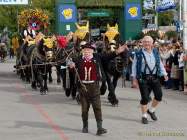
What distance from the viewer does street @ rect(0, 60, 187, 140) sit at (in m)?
11.1

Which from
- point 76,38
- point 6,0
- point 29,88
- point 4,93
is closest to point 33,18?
point 6,0

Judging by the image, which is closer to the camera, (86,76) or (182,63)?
(86,76)

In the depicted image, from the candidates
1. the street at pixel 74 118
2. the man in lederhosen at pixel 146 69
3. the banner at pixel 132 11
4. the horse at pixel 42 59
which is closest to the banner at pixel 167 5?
the banner at pixel 132 11

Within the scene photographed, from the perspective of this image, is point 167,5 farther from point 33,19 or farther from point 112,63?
point 112,63

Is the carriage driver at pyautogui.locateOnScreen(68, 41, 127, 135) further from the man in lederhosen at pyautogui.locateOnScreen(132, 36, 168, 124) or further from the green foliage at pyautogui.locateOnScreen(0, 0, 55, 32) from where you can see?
the green foliage at pyautogui.locateOnScreen(0, 0, 55, 32)

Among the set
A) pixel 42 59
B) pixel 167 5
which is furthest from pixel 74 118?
pixel 167 5

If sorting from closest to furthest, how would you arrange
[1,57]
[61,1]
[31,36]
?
[31,36], [61,1], [1,57]

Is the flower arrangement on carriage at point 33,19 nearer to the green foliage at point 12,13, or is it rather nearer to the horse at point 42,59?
the horse at point 42,59

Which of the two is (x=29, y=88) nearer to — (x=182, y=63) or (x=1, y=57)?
(x=182, y=63)

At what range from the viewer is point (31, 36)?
2359cm

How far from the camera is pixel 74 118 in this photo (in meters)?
13.2

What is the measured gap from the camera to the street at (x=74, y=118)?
11117mm

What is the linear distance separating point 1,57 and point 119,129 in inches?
1216

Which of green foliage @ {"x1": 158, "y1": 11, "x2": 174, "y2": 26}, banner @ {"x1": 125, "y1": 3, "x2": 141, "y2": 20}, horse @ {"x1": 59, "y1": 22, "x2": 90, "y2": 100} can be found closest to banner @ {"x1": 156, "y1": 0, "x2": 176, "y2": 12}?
banner @ {"x1": 125, "y1": 3, "x2": 141, "y2": 20}
